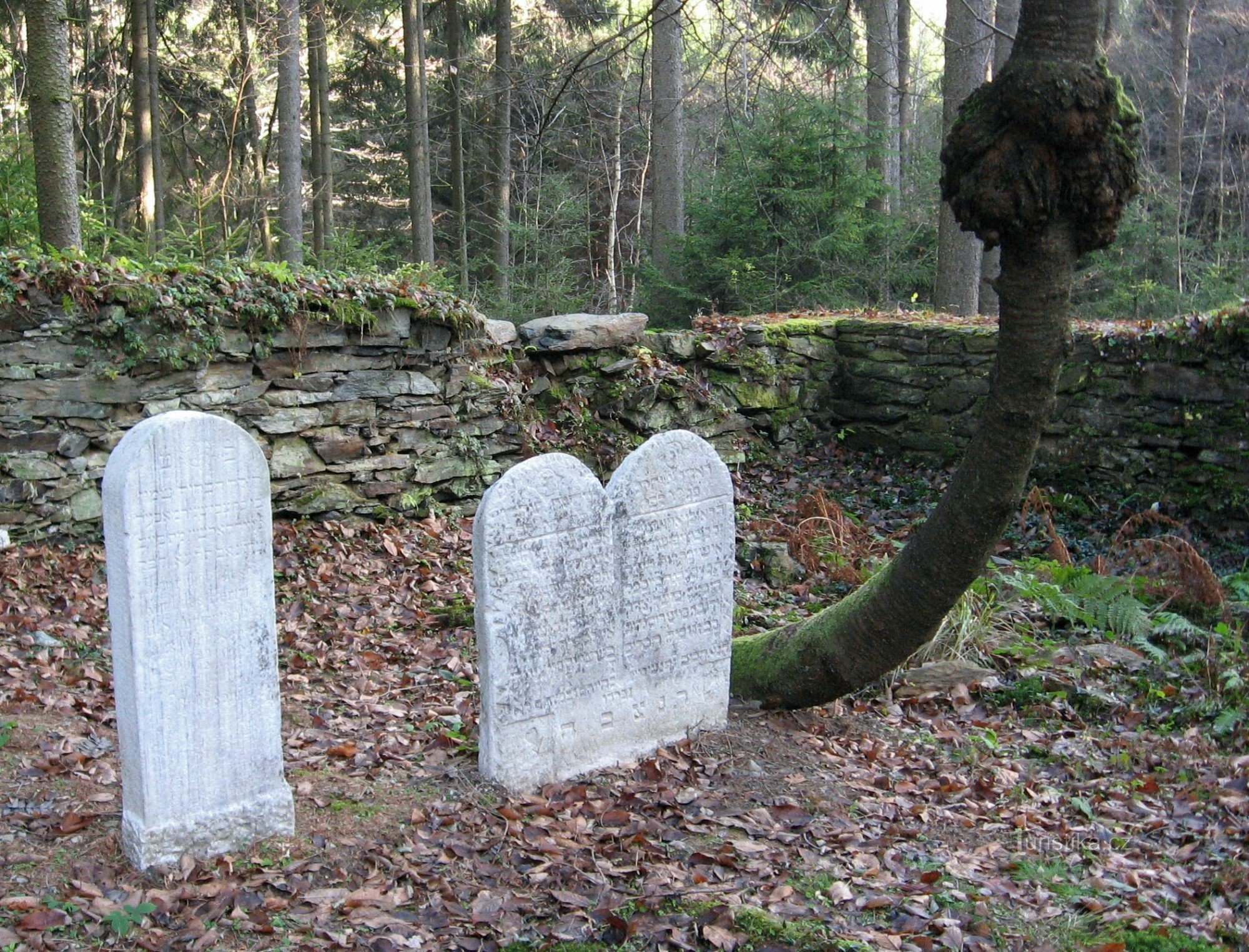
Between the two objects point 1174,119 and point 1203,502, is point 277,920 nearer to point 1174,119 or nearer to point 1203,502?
point 1203,502

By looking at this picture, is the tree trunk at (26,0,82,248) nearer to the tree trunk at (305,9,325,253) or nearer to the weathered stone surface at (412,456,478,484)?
the weathered stone surface at (412,456,478,484)

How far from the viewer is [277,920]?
3053mm

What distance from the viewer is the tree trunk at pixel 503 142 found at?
1659 cm

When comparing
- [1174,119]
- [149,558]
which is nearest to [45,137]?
[149,558]

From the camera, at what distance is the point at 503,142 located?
1750cm

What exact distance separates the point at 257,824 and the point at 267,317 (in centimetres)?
459

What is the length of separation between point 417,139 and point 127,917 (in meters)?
14.6

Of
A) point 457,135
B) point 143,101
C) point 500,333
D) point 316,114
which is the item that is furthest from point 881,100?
point 143,101

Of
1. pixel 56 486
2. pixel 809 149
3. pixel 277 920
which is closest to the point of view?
pixel 277 920

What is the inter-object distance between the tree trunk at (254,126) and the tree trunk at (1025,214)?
12.0m

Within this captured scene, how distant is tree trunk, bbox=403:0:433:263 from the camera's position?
15.5 meters

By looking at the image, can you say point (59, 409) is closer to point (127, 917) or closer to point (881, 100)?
point (127, 917)

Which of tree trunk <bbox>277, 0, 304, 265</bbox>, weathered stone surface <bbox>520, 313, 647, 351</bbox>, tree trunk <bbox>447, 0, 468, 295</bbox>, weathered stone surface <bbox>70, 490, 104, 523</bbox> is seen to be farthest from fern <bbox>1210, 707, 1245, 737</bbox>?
tree trunk <bbox>447, 0, 468, 295</bbox>

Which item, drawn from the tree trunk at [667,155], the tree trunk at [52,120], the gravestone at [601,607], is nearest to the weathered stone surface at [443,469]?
the tree trunk at [52,120]
